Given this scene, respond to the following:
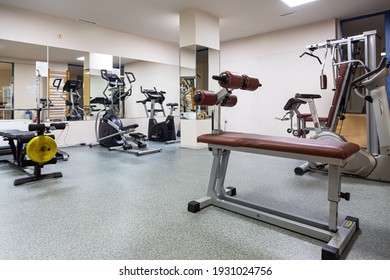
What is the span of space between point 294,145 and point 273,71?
523 centimetres

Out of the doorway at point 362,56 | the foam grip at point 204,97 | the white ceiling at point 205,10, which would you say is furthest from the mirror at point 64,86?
the doorway at point 362,56

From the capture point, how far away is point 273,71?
6484mm

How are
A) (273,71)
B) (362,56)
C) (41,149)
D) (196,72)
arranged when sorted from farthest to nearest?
(273,71) → (196,72) → (362,56) → (41,149)

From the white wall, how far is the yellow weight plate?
5.05 m

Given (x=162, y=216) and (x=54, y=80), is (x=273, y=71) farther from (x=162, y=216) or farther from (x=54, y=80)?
(x=162, y=216)

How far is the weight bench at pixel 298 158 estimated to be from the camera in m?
1.58

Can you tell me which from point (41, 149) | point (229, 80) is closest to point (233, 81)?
point (229, 80)

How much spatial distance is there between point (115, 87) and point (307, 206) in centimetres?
462

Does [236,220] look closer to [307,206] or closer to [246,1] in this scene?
[307,206]

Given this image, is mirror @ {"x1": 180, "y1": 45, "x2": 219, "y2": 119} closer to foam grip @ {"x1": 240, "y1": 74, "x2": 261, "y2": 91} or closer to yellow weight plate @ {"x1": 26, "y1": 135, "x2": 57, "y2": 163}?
yellow weight plate @ {"x1": 26, "y1": 135, "x2": 57, "y2": 163}

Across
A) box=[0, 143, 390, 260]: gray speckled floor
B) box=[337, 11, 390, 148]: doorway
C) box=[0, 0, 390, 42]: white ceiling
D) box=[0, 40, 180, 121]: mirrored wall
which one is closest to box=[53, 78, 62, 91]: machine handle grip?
box=[0, 40, 180, 121]: mirrored wall

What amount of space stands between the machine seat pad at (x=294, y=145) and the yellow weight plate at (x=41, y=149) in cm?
202

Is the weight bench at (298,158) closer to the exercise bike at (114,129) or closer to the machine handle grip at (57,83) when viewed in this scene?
the exercise bike at (114,129)
